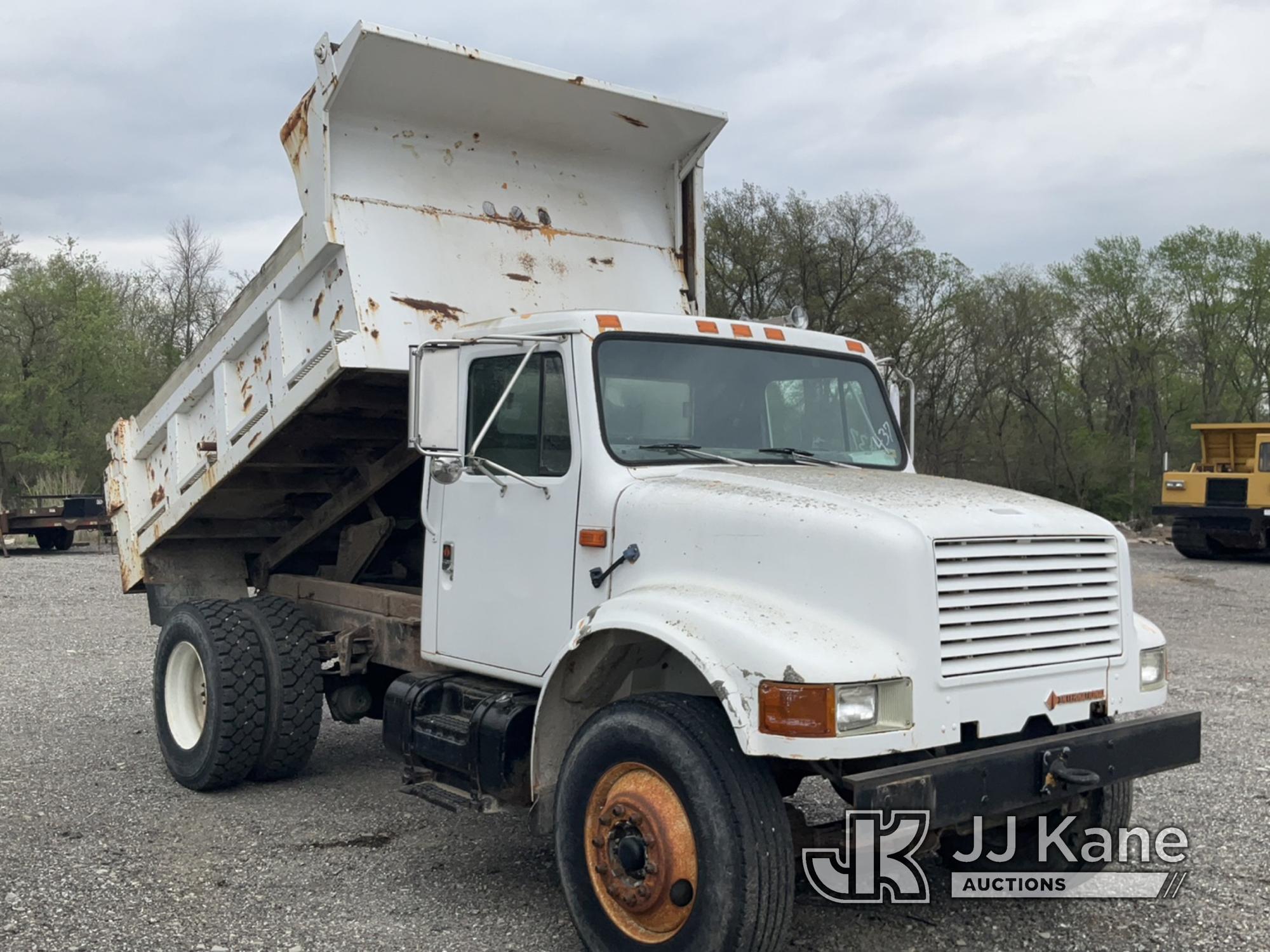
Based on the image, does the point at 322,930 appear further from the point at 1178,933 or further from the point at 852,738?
the point at 1178,933

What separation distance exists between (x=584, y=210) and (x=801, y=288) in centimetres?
2887

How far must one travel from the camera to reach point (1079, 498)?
4106 centimetres

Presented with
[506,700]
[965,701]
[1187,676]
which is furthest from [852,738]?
[1187,676]

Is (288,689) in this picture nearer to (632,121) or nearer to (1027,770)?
(632,121)

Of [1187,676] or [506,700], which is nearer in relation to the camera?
[506,700]

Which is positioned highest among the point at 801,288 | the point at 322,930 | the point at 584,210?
the point at 801,288

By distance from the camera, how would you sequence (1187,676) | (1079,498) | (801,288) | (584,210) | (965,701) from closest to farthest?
(965,701)
(584,210)
(1187,676)
(801,288)
(1079,498)

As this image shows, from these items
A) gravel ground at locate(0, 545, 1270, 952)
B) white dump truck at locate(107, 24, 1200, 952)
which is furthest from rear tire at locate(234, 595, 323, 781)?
gravel ground at locate(0, 545, 1270, 952)

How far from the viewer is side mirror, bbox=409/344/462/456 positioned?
4.79 m

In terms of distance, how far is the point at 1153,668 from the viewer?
4.47 m

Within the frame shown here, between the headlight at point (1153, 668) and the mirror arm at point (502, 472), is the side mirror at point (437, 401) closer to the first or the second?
the mirror arm at point (502, 472)

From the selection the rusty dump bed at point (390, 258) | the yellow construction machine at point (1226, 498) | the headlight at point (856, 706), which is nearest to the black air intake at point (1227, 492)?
the yellow construction machine at point (1226, 498)

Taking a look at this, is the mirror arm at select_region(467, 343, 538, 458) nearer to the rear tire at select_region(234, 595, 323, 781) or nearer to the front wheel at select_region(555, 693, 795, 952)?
the front wheel at select_region(555, 693, 795, 952)

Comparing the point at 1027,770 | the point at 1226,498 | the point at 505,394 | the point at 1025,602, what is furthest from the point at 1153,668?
the point at 1226,498
